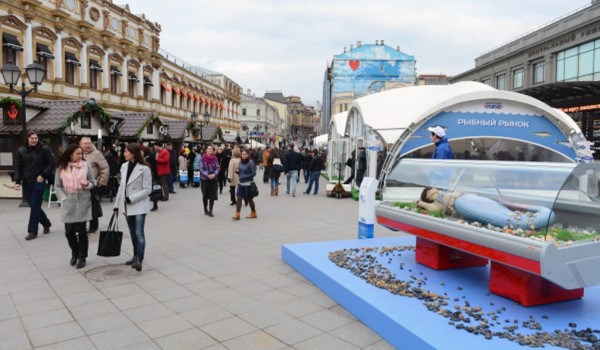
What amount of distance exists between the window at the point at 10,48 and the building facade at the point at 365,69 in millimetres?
50147

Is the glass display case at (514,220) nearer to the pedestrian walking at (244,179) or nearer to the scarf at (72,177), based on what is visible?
the scarf at (72,177)

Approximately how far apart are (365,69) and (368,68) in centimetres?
56

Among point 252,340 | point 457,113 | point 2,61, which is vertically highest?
point 2,61

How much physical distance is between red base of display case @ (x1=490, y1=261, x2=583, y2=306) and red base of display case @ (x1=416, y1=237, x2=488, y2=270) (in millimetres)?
1010

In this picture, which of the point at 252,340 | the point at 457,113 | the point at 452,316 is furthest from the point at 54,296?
the point at 457,113

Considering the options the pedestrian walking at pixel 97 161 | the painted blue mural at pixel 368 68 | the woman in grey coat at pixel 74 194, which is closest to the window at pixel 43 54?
the pedestrian walking at pixel 97 161

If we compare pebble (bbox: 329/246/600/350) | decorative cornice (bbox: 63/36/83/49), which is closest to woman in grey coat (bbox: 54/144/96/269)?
pebble (bbox: 329/246/600/350)

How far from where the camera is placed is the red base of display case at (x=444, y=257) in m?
5.79

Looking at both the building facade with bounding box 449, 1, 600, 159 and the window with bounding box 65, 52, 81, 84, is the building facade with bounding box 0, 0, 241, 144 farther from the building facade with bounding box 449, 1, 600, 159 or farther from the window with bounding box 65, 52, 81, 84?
the building facade with bounding box 449, 1, 600, 159

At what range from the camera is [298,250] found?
691 centimetres

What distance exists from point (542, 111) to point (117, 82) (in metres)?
29.6

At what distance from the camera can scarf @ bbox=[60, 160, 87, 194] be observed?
641 centimetres

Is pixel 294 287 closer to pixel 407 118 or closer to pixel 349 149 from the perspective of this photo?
pixel 407 118

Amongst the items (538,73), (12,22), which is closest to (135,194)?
(12,22)
